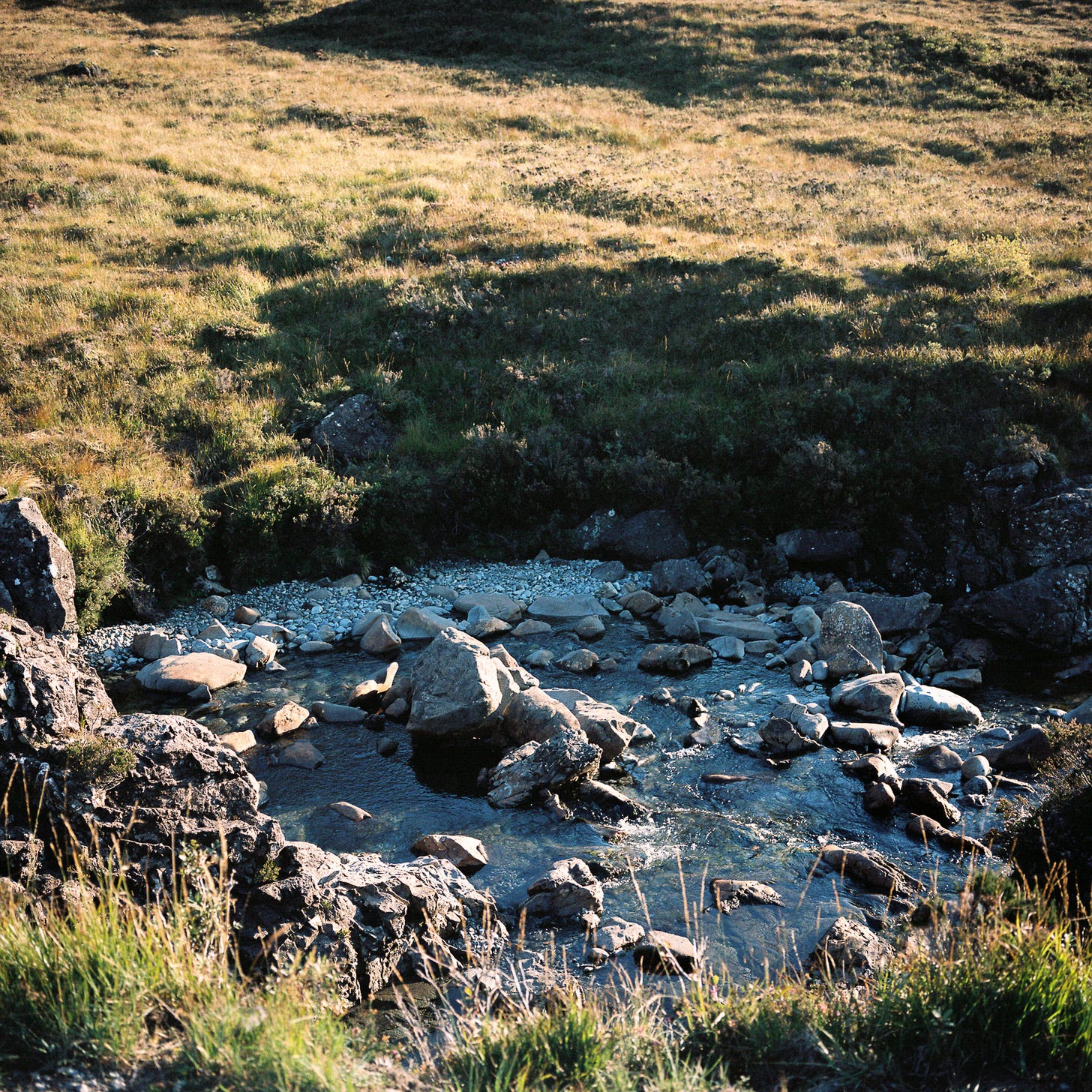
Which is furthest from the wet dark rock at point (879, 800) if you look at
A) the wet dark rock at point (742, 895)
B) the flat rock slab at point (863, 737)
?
the wet dark rock at point (742, 895)

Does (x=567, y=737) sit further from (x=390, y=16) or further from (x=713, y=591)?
(x=390, y=16)

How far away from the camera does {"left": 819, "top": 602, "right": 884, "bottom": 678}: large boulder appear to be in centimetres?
1224

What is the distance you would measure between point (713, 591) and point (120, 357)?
44.2 feet

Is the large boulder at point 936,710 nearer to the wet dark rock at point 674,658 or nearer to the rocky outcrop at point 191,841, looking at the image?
the wet dark rock at point 674,658

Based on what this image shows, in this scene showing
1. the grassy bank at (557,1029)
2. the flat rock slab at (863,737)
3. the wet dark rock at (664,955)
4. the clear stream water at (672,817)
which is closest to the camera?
the grassy bank at (557,1029)

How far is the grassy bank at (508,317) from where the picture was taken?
52.1 ft

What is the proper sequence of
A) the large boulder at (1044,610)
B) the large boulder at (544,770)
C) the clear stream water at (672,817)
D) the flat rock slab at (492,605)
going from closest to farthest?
the clear stream water at (672,817)
the large boulder at (544,770)
the large boulder at (1044,610)
the flat rock slab at (492,605)

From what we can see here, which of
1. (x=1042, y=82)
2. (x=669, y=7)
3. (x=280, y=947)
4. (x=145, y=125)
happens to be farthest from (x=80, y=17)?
(x=280, y=947)

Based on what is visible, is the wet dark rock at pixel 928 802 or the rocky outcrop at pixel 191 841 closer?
the rocky outcrop at pixel 191 841

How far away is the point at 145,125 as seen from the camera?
3400 cm

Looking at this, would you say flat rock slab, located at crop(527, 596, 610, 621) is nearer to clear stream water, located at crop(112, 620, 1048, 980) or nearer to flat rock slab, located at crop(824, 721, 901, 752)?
clear stream water, located at crop(112, 620, 1048, 980)

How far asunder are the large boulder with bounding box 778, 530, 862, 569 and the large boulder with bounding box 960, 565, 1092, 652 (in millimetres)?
2436

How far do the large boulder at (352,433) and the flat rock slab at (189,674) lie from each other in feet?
19.6

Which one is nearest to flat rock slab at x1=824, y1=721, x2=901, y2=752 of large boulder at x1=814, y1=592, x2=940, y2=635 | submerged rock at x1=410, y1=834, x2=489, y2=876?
large boulder at x1=814, y1=592, x2=940, y2=635
